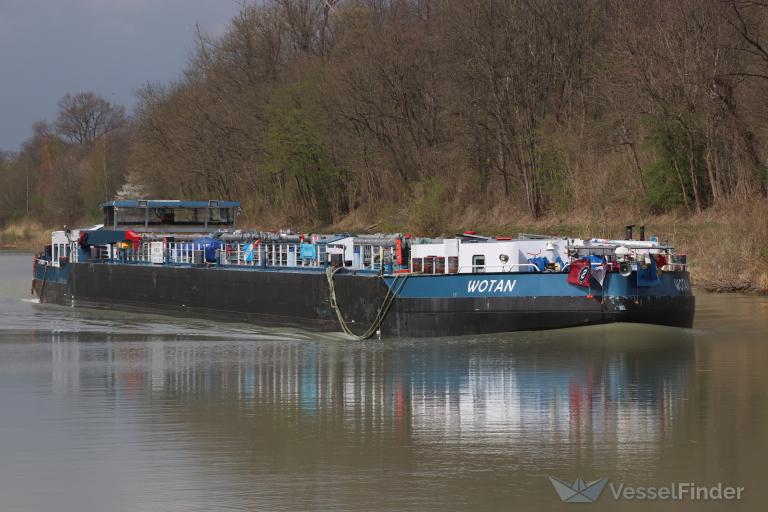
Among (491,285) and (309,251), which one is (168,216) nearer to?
(309,251)

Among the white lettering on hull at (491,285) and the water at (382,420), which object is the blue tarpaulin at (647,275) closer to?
the water at (382,420)

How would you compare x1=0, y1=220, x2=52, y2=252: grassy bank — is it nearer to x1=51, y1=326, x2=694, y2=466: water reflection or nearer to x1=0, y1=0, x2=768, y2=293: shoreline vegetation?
x1=0, y1=0, x2=768, y2=293: shoreline vegetation

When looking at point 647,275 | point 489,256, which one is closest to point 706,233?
point 489,256

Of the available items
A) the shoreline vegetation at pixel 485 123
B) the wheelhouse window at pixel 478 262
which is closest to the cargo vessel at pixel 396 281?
the wheelhouse window at pixel 478 262

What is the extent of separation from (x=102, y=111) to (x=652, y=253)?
131228 millimetres

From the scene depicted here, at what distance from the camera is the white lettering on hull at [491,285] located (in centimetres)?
2636

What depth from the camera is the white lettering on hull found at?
26359 millimetres

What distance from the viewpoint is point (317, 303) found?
30891 mm

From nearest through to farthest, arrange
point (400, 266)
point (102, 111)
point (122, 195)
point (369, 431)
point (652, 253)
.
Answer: point (369, 431) → point (652, 253) → point (400, 266) → point (122, 195) → point (102, 111)

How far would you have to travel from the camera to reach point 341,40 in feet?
249

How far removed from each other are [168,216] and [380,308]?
56.3ft

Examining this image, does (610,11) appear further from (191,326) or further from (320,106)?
(191,326)

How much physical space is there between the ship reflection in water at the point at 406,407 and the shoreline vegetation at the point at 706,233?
11309 millimetres

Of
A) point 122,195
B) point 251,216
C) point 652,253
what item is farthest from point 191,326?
point 122,195
